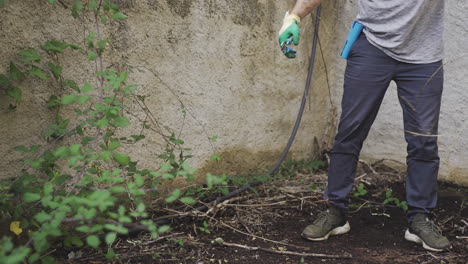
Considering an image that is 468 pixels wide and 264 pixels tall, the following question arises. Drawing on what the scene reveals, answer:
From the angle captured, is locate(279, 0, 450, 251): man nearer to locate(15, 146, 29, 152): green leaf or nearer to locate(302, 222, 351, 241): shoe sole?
locate(302, 222, 351, 241): shoe sole

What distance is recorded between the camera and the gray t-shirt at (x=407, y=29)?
2242mm

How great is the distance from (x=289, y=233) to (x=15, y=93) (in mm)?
1539

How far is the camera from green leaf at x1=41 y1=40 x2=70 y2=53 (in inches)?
82.9

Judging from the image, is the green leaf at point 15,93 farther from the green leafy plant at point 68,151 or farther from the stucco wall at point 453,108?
the stucco wall at point 453,108

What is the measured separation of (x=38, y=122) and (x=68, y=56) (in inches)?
13.6

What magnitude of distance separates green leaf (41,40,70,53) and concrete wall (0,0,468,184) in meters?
0.07

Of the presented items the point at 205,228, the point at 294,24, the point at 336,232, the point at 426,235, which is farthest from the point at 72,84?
the point at 426,235

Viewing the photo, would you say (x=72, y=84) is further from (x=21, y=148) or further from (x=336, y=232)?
(x=336, y=232)

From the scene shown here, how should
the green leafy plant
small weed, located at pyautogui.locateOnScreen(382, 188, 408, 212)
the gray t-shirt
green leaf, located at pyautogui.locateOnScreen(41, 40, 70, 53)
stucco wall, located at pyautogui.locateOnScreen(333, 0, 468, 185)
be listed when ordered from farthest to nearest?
1. stucco wall, located at pyautogui.locateOnScreen(333, 0, 468, 185)
2. small weed, located at pyautogui.locateOnScreen(382, 188, 408, 212)
3. the gray t-shirt
4. green leaf, located at pyautogui.locateOnScreen(41, 40, 70, 53)
5. the green leafy plant

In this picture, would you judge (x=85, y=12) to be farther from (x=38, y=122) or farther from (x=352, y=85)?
(x=352, y=85)

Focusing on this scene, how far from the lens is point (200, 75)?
2.83 meters

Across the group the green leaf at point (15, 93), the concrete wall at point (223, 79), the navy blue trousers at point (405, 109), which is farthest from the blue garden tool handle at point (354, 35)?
the green leaf at point (15, 93)

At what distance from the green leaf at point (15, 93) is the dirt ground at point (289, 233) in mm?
751

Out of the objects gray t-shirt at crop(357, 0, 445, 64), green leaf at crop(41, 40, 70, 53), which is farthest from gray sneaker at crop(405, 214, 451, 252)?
green leaf at crop(41, 40, 70, 53)
